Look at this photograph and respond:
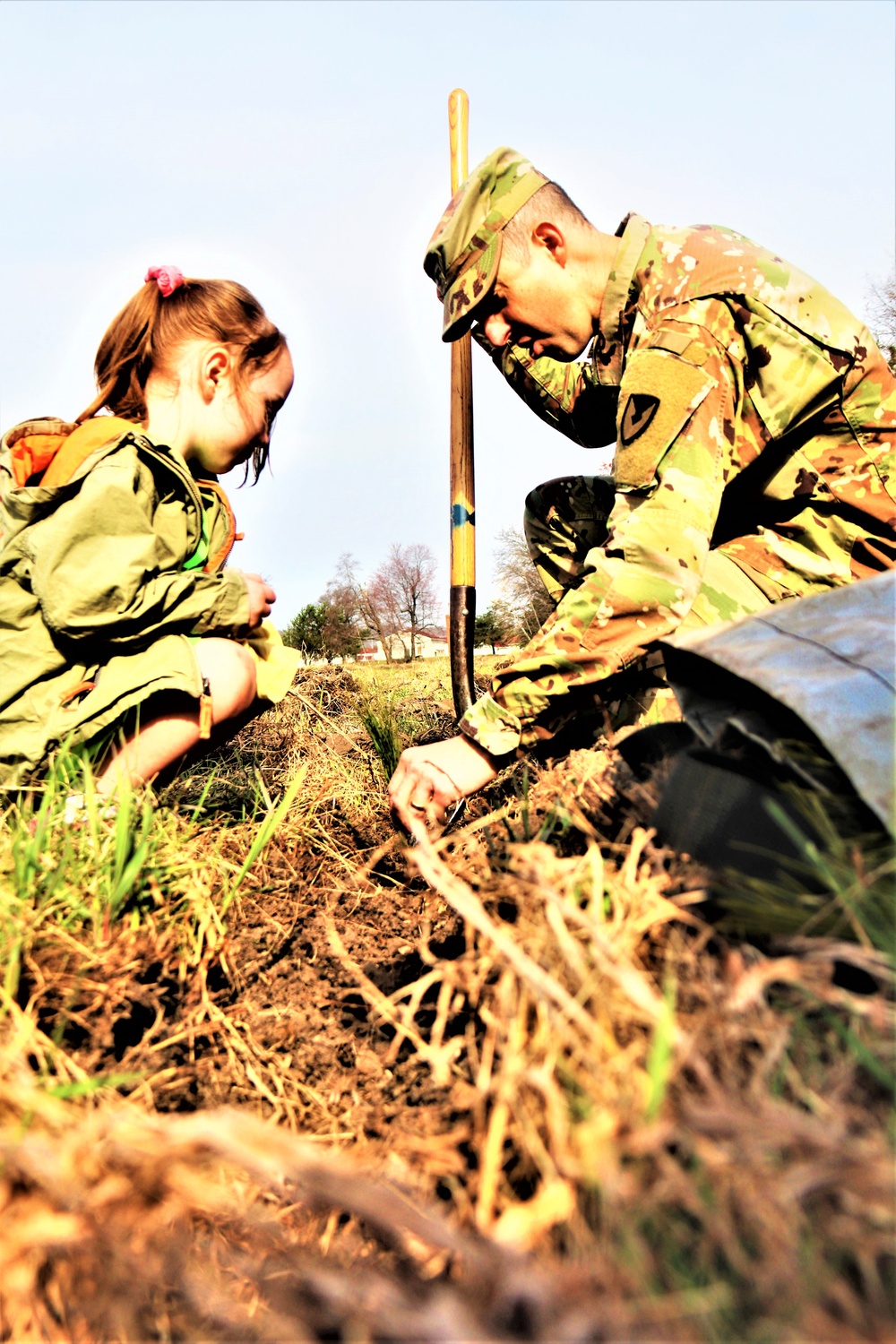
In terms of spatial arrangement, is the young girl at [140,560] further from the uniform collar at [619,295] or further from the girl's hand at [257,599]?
the uniform collar at [619,295]

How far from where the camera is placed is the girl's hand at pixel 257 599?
2441 millimetres

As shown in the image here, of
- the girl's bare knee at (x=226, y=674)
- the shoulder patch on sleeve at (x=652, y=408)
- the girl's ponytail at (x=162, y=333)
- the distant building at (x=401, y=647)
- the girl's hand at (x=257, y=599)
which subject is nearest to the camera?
the shoulder patch on sleeve at (x=652, y=408)

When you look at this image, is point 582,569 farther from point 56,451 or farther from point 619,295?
point 56,451

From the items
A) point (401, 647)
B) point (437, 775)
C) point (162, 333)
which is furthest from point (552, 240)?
point (401, 647)

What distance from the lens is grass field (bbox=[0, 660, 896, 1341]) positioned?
59cm

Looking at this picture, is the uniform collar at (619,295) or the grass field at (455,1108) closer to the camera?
the grass field at (455,1108)

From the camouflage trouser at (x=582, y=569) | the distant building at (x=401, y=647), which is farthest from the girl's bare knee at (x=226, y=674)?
the distant building at (x=401, y=647)

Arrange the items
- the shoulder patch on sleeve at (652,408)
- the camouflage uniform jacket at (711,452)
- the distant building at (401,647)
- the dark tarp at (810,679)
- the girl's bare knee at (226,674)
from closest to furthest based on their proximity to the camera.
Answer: the dark tarp at (810,679) → the camouflage uniform jacket at (711,452) → the shoulder patch on sleeve at (652,408) → the girl's bare knee at (226,674) → the distant building at (401,647)

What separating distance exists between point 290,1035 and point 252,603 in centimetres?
127

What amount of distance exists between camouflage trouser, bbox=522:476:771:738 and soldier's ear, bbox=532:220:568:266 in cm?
87

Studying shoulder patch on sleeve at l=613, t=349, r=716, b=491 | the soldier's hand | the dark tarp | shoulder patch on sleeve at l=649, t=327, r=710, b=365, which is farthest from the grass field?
shoulder patch on sleeve at l=649, t=327, r=710, b=365

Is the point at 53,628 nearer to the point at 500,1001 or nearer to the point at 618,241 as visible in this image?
the point at 500,1001

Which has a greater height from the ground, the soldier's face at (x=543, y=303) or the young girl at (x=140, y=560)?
the soldier's face at (x=543, y=303)

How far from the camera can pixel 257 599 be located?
8.11 feet
